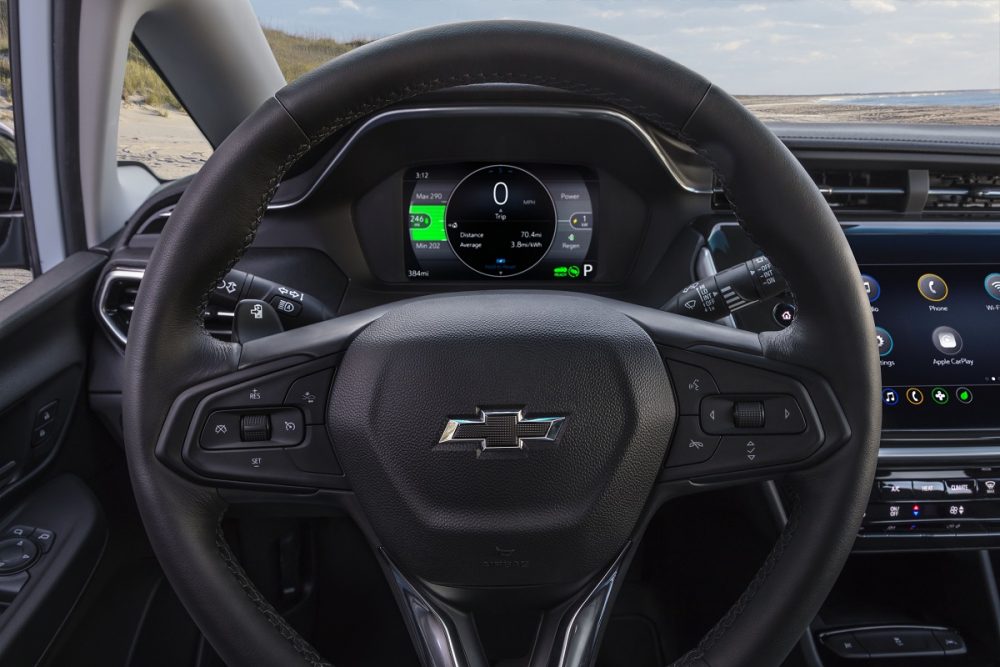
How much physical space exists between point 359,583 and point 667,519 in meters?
0.73

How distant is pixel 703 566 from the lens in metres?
1.85

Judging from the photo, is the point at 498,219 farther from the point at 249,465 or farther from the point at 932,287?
the point at 249,465

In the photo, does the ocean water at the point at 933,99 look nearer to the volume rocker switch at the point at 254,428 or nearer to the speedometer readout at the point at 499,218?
the speedometer readout at the point at 499,218

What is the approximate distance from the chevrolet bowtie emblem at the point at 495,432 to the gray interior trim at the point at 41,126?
1.16 meters

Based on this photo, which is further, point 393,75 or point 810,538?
point 810,538

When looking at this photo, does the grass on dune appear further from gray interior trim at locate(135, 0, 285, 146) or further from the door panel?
the door panel

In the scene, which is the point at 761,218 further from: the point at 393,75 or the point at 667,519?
the point at 667,519

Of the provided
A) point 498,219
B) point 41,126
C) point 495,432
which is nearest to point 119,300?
point 41,126

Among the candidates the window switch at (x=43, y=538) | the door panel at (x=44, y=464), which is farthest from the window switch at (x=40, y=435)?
the window switch at (x=43, y=538)

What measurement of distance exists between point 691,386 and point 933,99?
124 cm

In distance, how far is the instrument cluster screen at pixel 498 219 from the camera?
189cm

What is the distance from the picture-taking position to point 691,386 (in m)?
1.01

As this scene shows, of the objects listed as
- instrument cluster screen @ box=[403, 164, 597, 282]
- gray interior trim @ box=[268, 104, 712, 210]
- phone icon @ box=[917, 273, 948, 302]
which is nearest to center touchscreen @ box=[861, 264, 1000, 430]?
phone icon @ box=[917, 273, 948, 302]

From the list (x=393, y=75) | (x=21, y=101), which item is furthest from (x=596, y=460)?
(x=21, y=101)
